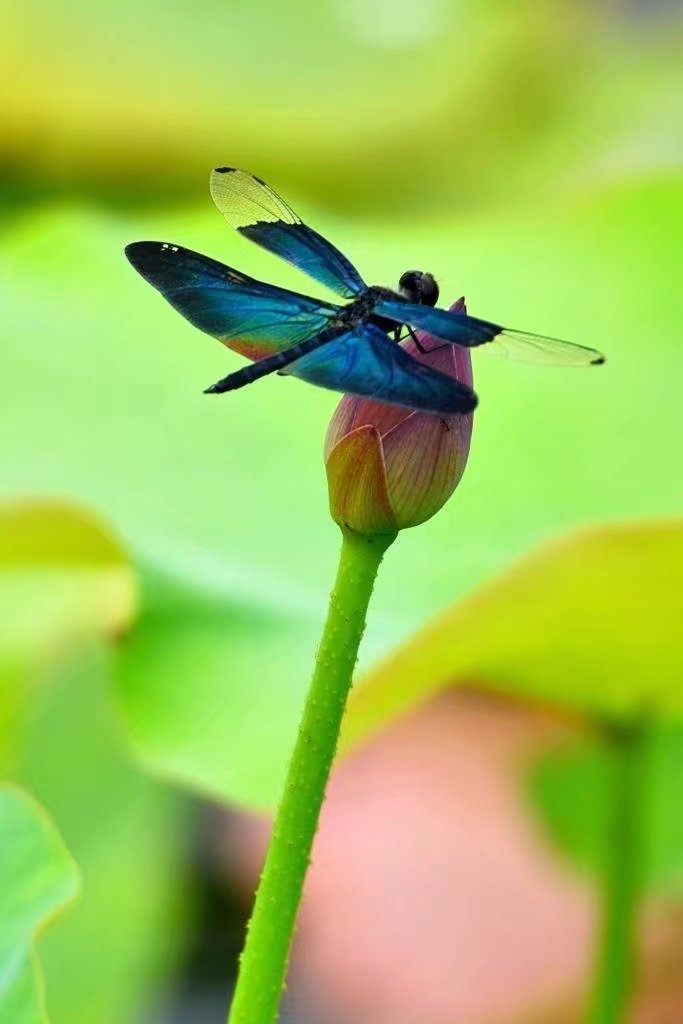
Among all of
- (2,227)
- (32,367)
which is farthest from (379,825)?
(32,367)

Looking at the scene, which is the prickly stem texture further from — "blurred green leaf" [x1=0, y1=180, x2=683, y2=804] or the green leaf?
"blurred green leaf" [x1=0, y1=180, x2=683, y2=804]

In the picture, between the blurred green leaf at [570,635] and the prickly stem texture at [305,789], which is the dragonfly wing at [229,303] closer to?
the prickly stem texture at [305,789]

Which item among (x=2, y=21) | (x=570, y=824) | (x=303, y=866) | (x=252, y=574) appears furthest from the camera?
(x=2, y=21)

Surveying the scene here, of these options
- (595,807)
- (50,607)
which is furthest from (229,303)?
(595,807)

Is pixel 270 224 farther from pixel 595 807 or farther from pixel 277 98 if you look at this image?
pixel 277 98

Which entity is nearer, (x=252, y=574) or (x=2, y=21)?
(x=252, y=574)

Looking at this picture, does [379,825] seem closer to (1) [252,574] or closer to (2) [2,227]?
(2) [2,227]

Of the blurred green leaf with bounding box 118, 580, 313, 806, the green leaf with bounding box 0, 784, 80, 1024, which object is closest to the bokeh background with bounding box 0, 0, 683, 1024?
the blurred green leaf with bounding box 118, 580, 313, 806
